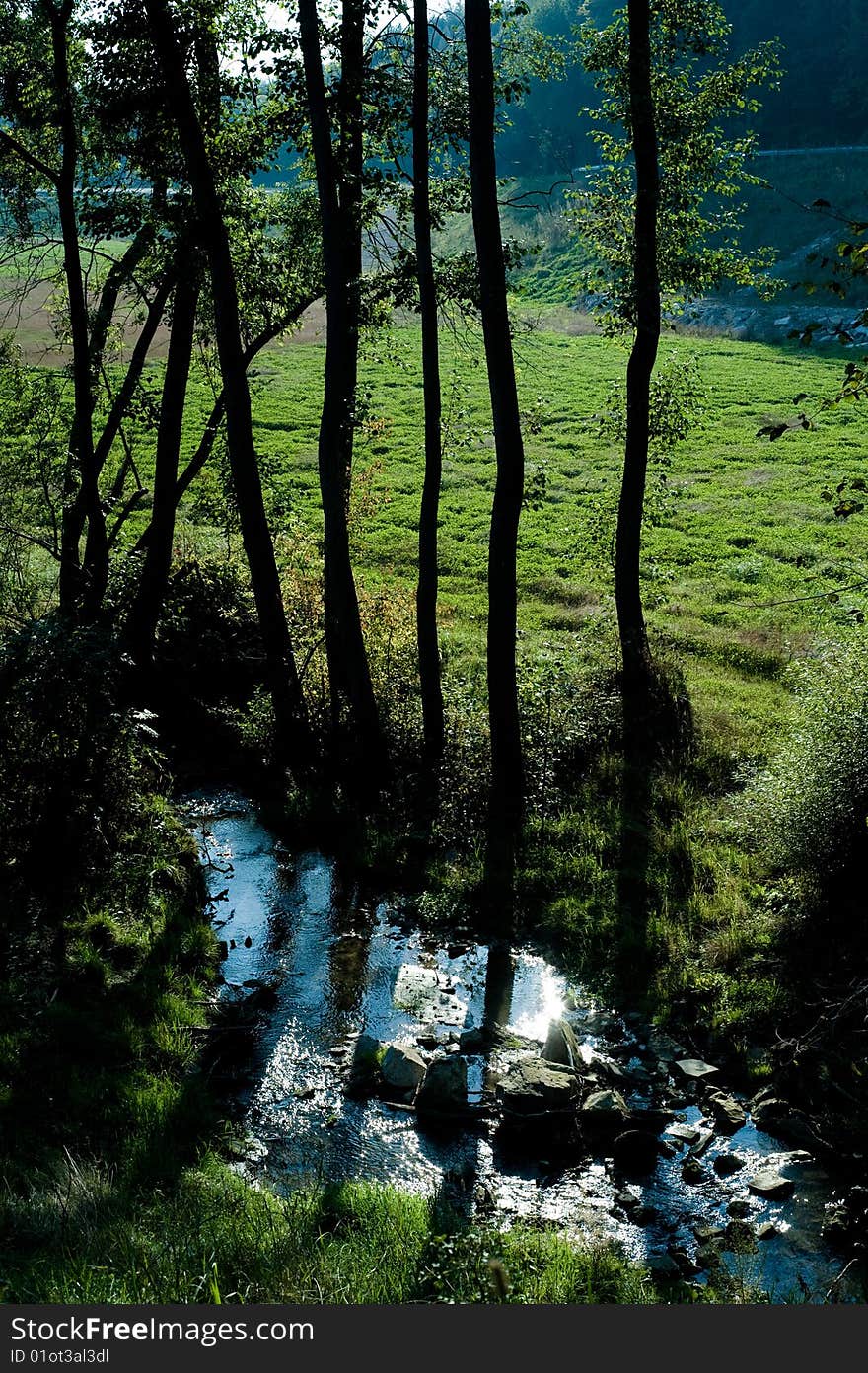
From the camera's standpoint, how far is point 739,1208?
24.5 ft

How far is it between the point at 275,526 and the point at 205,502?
1938 millimetres

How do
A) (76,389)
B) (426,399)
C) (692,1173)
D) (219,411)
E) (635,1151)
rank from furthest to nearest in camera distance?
(219,411)
(76,389)
(426,399)
(635,1151)
(692,1173)

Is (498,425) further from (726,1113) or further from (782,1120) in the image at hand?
(782,1120)

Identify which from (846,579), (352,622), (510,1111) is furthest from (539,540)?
(510,1111)

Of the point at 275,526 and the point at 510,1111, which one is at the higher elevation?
the point at 275,526

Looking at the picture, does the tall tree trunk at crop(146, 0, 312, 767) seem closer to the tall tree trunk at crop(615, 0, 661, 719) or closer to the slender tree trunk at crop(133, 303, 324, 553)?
the slender tree trunk at crop(133, 303, 324, 553)

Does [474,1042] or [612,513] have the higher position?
[612,513]

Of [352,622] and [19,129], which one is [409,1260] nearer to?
[352,622]

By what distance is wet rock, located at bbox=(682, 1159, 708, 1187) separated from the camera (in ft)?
25.6

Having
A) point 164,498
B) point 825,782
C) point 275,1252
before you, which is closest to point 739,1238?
point 275,1252

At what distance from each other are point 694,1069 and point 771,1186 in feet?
4.94

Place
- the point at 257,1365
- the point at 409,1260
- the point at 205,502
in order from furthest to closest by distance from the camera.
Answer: the point at 205,502
the point at 409,1260
the point at 257,1365

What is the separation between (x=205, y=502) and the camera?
1894 cm

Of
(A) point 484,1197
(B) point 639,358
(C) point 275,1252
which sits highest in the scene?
(B) point 639,358
